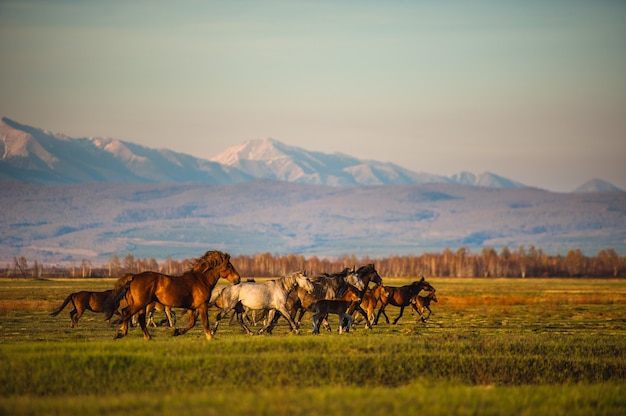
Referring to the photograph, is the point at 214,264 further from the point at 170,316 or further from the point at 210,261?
the point at 170,316

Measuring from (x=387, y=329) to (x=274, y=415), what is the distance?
17.6m

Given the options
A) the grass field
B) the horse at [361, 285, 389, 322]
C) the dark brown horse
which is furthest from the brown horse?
the horse at [361, 285, 389, 322]

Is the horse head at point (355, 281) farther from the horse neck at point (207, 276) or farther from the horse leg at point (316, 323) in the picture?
the horse neck at point (207, 276)

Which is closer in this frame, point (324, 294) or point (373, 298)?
point (324, 294)

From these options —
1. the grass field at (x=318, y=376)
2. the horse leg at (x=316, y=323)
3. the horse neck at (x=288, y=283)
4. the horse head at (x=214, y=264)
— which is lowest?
the grass field at (x=318, y=376)

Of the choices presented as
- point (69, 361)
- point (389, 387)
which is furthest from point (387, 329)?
point (69, 361)

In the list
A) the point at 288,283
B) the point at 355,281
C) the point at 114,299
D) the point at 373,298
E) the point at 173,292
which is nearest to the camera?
the point at 173,292

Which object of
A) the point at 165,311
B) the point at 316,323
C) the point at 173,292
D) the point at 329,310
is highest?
the point at 173,292

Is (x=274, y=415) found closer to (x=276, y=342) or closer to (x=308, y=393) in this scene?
(x=308, y=393)

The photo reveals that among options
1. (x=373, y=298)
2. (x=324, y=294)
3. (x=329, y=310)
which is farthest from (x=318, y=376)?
(x=373, y=298)

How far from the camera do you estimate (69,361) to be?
2106cm

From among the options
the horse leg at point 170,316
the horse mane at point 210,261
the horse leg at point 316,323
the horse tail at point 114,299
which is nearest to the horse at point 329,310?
the horse leg at point 316,323

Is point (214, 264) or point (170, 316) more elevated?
point (214, 264)

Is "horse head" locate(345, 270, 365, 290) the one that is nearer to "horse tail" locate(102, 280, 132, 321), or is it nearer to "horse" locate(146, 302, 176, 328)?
"horse" locate(146, 302, 176, 328)
